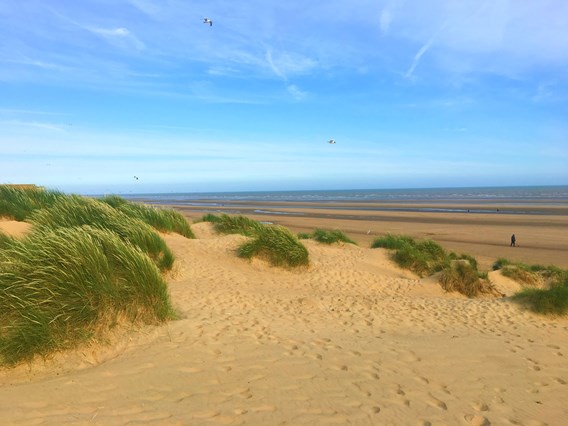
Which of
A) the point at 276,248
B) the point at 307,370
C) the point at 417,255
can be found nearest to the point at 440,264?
the point at 417,255

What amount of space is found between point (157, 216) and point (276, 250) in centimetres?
467

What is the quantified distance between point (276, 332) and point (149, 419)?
9.36ft

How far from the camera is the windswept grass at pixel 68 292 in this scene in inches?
188

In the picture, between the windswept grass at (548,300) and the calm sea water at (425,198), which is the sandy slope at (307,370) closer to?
the windswept grass at (548,300)

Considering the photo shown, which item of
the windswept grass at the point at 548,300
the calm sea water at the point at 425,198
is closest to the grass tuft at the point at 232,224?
the windswept grass at the point at 548,300

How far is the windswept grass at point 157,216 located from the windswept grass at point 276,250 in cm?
338

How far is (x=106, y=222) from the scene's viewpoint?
1044cm

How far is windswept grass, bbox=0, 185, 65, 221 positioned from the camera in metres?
13.7

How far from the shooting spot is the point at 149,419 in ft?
11.7

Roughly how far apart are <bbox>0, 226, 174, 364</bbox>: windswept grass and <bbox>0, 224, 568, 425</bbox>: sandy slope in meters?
0.28

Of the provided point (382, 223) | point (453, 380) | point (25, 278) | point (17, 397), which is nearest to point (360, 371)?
point (453, 380)

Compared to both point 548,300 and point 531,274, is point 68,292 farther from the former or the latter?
point 531,274

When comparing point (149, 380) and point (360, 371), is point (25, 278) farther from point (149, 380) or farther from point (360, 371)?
point (360, 371)

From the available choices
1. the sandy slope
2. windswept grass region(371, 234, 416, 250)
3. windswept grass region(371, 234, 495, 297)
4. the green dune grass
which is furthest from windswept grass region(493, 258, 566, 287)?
the green dune grass
